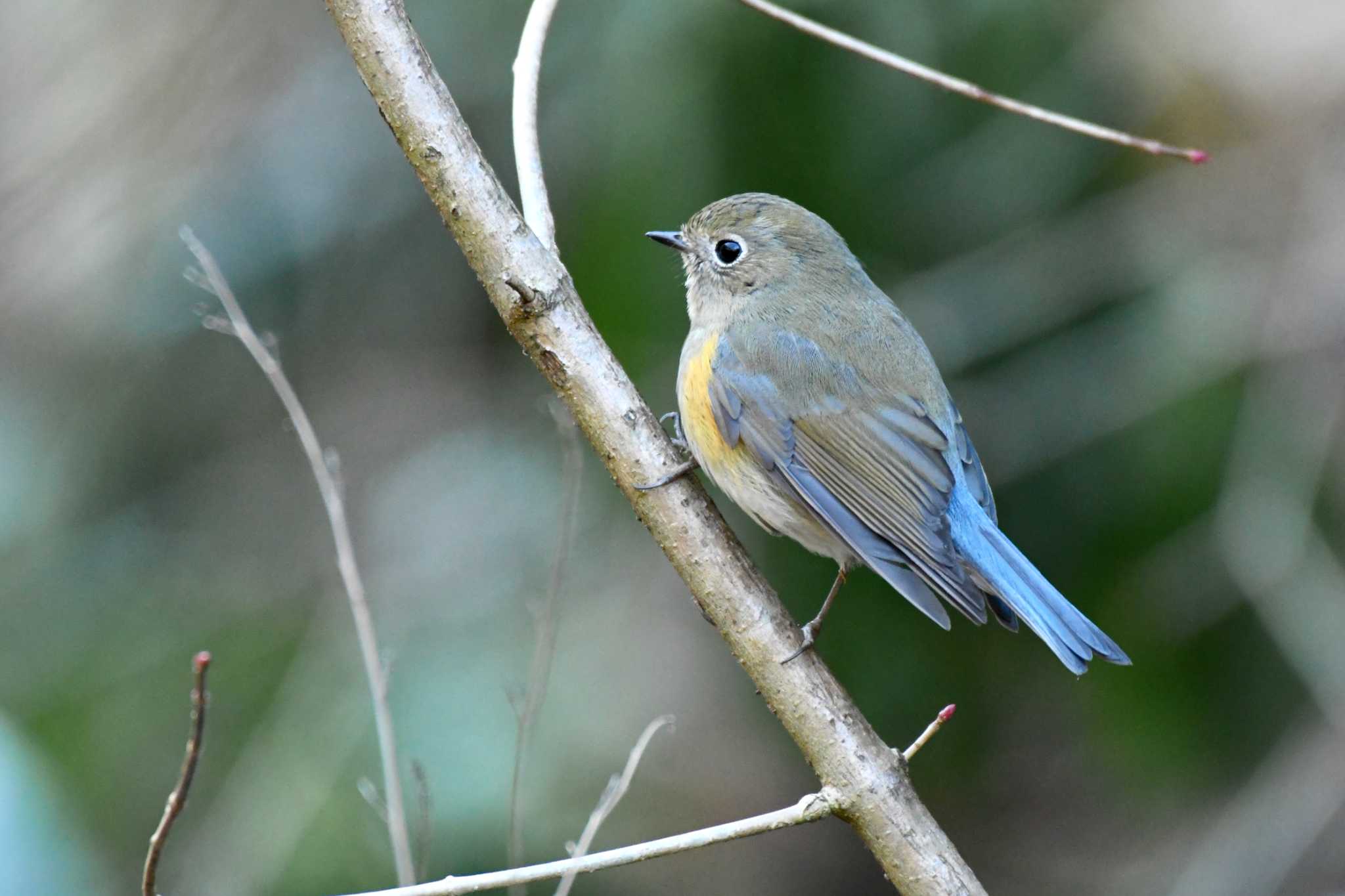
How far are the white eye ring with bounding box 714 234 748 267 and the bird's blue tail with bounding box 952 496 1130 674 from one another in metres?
0.87

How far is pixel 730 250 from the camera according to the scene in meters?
3.54

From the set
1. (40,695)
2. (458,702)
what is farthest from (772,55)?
(40,695)

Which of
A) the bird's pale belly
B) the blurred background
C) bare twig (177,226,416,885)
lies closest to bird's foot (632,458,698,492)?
the bird's pale belly

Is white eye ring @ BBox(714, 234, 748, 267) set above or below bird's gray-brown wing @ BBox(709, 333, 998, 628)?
above

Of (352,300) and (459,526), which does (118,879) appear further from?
(352,300)

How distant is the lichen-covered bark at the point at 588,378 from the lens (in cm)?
236

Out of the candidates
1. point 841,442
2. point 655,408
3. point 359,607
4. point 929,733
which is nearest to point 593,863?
point 929,733

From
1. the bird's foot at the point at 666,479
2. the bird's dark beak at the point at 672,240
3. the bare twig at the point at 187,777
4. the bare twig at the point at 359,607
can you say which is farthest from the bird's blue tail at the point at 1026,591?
the bare twig at the point at 187,777

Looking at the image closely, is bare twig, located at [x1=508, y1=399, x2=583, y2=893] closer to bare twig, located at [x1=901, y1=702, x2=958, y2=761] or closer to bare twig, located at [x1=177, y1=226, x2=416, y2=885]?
bare twig, located at [x1=177, y1=226, x2=416, y2=885]

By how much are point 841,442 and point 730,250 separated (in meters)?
0.64

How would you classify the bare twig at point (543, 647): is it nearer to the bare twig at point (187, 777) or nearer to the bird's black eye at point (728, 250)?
the bird's black eye at point (728, 250)

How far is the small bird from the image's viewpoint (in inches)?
117

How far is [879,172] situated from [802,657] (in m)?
2.38

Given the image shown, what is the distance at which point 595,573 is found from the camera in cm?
483
